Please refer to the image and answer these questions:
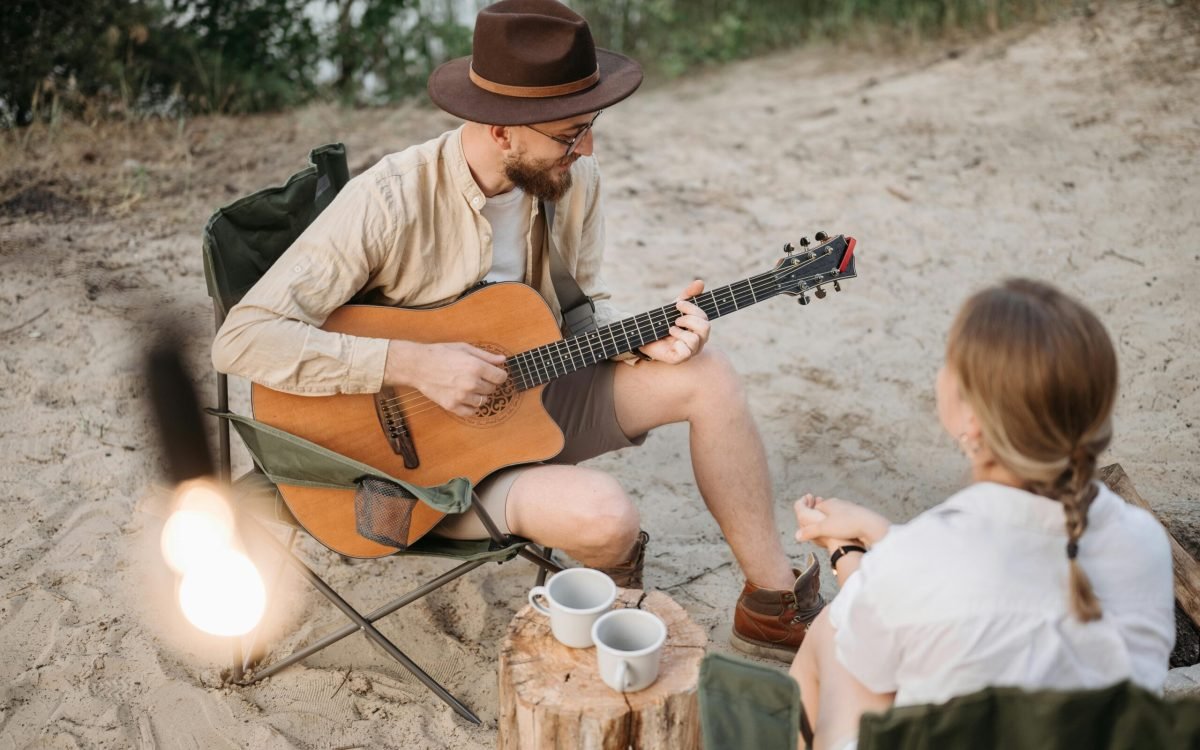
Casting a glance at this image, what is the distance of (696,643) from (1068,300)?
1.10 meters

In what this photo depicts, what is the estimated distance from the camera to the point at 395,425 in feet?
9.41

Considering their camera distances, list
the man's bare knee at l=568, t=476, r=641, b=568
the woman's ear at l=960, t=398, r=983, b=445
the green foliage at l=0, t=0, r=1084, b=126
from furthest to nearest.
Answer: the green foliage at l=0, t=0, r=1084, b=126 → the man's bare knee at l=568, t=476, r=641, b=568 → the woman's ear at l=960, t=398, r=983, b=445

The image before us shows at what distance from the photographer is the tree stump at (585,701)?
2146 millimetres

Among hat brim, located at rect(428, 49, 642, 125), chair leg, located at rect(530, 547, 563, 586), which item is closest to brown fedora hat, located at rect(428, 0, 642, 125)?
hat brim, located at rect(428, 49, 642, 125)

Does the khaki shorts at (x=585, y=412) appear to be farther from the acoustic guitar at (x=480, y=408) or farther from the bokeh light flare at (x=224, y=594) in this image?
the bokeh light flare at (x=224, y=594)

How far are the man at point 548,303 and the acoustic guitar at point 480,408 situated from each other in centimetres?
7

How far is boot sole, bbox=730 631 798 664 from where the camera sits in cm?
303

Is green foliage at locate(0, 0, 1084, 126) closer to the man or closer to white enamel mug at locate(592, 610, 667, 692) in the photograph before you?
the man

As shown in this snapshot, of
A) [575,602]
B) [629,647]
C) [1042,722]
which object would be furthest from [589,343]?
[1042,722]

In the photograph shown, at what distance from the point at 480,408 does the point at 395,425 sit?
0.23m

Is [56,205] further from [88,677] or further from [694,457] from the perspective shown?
[694,457]

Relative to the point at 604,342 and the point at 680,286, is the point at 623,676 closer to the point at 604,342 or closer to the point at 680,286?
the point at 604,342

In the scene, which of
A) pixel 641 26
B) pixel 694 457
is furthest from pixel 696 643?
pixel 641 26

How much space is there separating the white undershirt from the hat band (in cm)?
32
